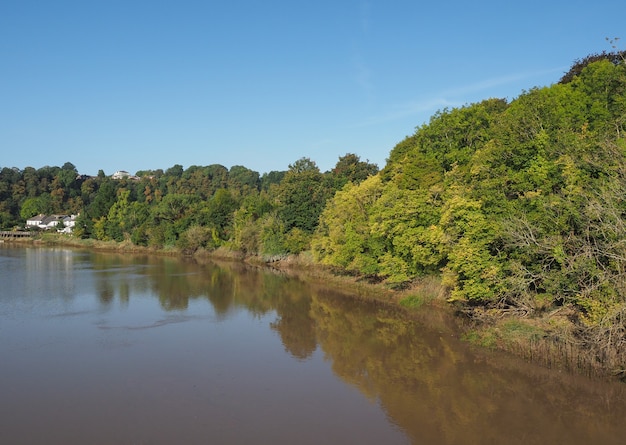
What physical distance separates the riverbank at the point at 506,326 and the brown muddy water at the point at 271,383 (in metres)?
0.76

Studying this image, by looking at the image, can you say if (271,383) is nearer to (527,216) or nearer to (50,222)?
(527,216)

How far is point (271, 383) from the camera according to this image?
1875 centimetres

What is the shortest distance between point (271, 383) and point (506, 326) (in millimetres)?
11316

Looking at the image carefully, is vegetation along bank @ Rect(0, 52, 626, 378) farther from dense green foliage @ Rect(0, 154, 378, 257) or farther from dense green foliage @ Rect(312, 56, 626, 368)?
dense green foliage @ Rect(0, 154, 378, 257)

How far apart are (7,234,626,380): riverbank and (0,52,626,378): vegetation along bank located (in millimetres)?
67

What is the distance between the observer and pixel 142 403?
16.6 metres

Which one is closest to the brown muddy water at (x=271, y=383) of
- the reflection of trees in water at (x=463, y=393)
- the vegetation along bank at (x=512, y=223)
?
the reflection of trees in water at (x=463, y=393)

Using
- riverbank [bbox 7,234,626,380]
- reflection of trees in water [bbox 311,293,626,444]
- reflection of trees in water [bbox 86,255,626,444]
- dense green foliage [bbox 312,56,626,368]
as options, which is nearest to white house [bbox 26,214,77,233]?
reflection of trees in water [bbox 86,255,626,444]

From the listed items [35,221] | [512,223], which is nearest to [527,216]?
[512,223]

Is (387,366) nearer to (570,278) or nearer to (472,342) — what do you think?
(472,342)

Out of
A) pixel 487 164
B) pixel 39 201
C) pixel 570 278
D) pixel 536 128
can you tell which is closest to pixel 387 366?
pixel 570 278

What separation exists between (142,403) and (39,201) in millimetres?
121721

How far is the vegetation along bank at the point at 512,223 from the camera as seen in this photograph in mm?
18484

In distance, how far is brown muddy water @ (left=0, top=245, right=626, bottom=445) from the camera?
578 inches
